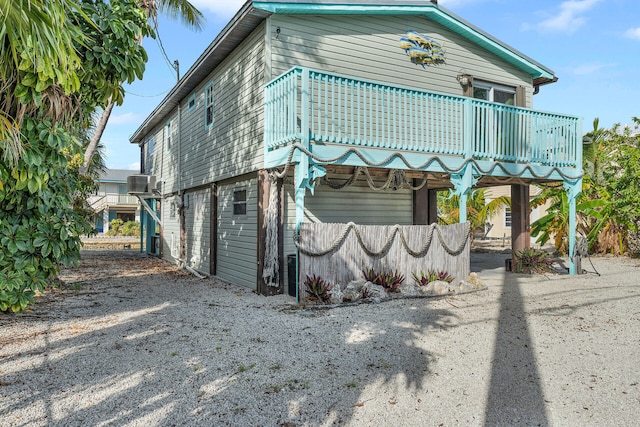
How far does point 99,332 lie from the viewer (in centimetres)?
625

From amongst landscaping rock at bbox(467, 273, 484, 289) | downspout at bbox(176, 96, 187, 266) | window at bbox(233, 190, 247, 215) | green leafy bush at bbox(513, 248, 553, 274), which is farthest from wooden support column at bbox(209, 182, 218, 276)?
green leafy bush at bbox(513, 248, 553, 274)

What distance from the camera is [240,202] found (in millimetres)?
10789

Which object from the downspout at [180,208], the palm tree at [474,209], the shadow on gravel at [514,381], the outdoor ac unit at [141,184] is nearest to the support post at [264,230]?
the shadow on gravel at [514,381]

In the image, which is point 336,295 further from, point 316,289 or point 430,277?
point 430,277

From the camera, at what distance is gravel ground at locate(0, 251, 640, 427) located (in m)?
3.77

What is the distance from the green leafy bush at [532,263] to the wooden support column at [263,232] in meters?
6.79

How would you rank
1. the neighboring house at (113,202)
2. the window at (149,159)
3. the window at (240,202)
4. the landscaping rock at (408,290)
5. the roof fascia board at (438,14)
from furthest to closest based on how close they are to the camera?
1. the neighboring house at (113,202)
2. the window at (149,159)
3. the window at (240,202)
4. the roof fascia board at (438,14)
5. the landscaping rock at (408,290)

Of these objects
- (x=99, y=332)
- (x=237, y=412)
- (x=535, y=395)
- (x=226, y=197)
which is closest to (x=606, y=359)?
(x=535, y=395)

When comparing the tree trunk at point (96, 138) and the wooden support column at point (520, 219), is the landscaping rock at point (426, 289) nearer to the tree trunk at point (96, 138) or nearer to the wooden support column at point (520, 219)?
the wooden support column at point (520, 219)

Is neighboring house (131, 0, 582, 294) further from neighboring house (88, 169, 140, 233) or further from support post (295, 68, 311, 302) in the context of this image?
neighboring house (88, 169, 140, 233)

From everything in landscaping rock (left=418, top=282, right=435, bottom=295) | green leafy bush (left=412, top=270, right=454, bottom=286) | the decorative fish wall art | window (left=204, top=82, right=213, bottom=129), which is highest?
the decorative fish wall art

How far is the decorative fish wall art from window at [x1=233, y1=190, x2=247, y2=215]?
5294 mm

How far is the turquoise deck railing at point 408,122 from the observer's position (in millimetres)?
8078

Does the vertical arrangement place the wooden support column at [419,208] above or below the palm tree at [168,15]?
below
